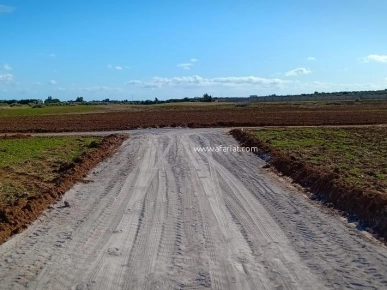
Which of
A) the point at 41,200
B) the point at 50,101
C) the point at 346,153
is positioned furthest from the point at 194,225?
the point at 50,101

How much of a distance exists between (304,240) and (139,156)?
13608 millimetres

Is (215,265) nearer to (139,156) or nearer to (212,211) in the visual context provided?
(212,211)

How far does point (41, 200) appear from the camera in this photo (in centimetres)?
1187

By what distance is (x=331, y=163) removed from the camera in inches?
672

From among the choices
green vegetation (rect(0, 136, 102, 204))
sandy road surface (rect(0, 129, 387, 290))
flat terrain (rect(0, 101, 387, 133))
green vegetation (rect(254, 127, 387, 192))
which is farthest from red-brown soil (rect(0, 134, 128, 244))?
flat terrain (rect(0, 101, 387, 133))

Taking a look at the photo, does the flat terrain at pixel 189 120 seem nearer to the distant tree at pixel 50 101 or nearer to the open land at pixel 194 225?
the open land at pixel 194 225

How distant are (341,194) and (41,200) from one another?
24.5 ft

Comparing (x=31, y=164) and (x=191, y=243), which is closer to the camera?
(x=191, y=243)

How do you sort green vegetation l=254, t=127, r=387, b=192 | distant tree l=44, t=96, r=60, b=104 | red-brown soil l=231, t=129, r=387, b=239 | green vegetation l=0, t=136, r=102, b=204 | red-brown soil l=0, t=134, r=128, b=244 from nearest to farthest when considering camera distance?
red-brown soil l=231, t=129, r=387, b=239 < red-brown soil l=0, t=134, r=128, b=244 < green vegetation l=0, t=136, r=102, b=204 < green vegetation l=254, t=127, r=387, b=192 < distant tree l=44, t=96, r=60, b=104

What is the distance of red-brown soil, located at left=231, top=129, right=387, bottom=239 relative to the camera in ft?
31.5

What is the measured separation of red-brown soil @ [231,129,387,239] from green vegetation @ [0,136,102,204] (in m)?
7.88

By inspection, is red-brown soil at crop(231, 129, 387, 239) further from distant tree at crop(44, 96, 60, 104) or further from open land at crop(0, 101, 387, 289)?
distant tree at crop(44, 96, 60, 104)

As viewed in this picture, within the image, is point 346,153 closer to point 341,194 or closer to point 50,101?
point 341,194

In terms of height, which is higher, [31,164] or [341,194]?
[341,194]
